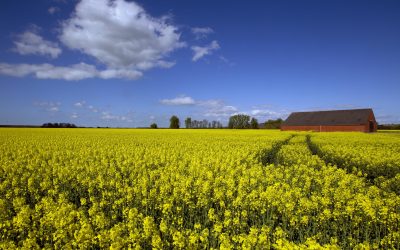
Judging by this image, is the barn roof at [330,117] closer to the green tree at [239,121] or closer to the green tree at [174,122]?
the green tree at [239,121]

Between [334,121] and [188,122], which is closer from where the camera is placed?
[334,121]

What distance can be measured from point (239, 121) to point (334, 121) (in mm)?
40826

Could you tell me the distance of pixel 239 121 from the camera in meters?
111

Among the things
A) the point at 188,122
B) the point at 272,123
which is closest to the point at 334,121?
the point at 272,123

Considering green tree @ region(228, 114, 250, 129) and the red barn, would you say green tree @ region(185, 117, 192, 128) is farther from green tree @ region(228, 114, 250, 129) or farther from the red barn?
the red barn

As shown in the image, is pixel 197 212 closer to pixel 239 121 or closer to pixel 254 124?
pixel 254 124

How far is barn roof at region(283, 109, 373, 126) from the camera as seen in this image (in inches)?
2815

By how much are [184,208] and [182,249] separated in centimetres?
420

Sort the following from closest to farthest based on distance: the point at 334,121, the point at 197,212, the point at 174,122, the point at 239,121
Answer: the point at 197,212, the point at 334,121, the point at 174,122, the point at 239,121

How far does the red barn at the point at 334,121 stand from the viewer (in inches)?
2776

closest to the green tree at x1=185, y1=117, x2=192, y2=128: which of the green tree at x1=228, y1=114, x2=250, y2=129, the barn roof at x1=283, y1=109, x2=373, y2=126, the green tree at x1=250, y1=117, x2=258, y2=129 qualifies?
the green tree at x1=228, y1=114, x2=250, y2=129

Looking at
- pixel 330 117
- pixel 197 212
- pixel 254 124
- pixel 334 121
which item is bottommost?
pixel 197 212

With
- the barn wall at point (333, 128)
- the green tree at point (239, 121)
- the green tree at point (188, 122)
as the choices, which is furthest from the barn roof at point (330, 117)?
the green tree at point (188, 122)

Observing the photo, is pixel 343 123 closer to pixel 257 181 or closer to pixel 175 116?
pixel 175 116
